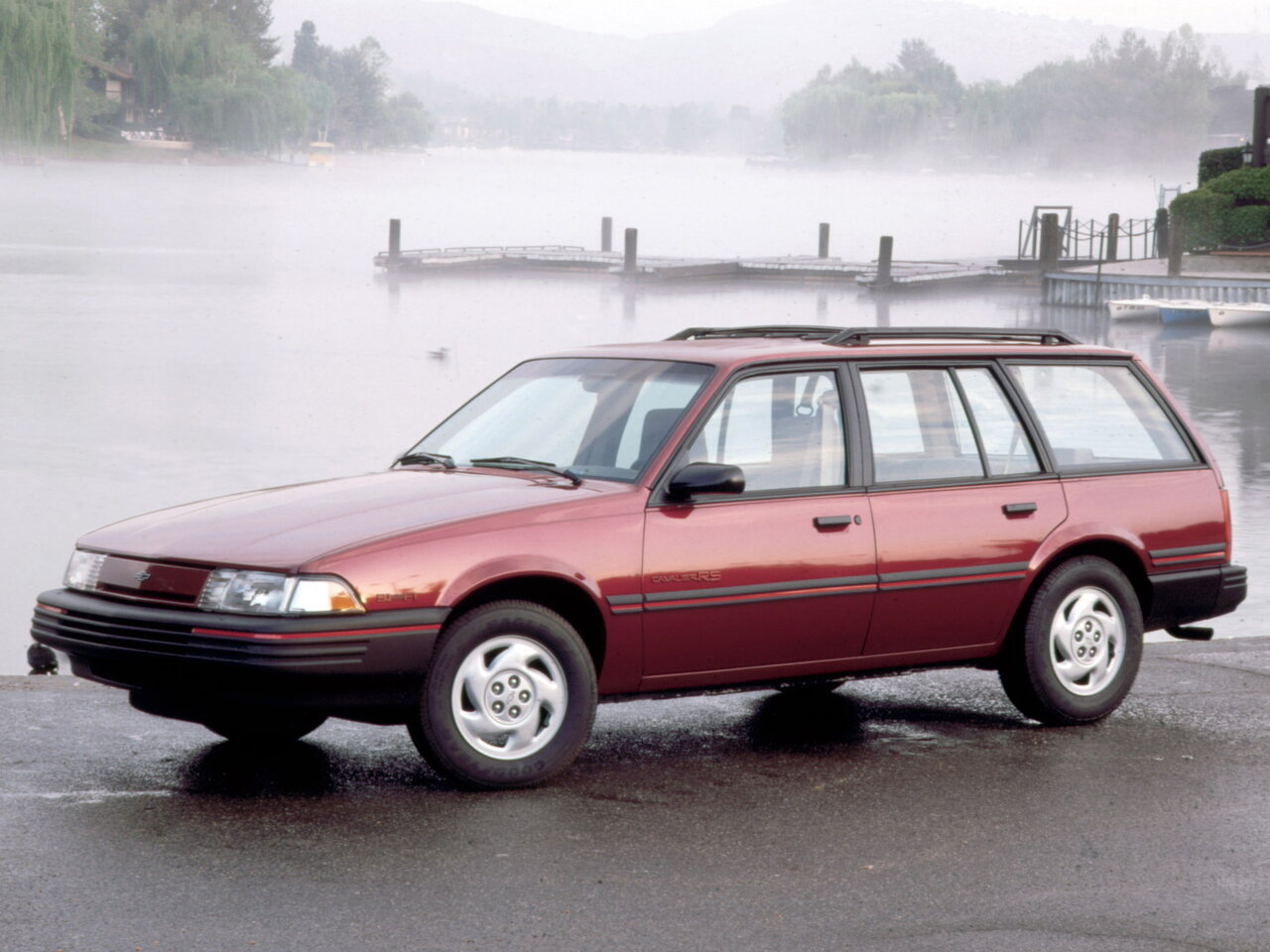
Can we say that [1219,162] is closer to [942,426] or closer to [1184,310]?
[1184,310]

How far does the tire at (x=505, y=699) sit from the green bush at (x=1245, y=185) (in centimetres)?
4208

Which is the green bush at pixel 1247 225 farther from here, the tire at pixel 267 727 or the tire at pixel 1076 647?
the tire at pixel 267 727

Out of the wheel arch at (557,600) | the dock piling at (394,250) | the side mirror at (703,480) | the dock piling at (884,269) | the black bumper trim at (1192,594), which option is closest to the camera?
the wheel arch at (557,600)

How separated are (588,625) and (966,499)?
1696 mm

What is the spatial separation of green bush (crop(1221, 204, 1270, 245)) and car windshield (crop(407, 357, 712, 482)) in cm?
4200

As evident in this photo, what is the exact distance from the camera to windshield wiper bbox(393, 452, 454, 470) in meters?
7.12

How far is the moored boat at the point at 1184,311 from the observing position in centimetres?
4528

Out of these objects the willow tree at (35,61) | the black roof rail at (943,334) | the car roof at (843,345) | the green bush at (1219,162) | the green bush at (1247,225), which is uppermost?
the willow tree at (35,61)

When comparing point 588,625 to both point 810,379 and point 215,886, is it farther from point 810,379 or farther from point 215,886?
point 215,886

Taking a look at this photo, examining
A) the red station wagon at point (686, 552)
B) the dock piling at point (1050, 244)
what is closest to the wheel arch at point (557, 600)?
the red station wagon at point (686, 552)

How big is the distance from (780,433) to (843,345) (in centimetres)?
54

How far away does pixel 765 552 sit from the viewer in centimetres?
675

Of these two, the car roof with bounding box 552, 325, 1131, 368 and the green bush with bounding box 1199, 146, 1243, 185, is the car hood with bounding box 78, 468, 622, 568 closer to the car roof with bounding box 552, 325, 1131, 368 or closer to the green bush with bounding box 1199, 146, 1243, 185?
the car roof with bounding box 552, 325, 1131, 368

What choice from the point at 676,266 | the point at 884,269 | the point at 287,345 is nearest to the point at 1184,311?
the point at 884,269
